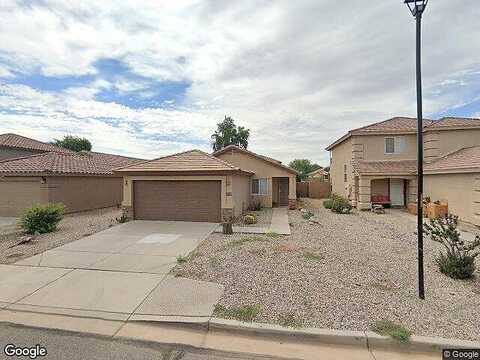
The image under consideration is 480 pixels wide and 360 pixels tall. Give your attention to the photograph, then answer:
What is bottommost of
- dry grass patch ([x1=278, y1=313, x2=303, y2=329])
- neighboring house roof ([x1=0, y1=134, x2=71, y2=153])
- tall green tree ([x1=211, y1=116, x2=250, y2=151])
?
dry grass patch ([x1=278, y1=313, x2=303, y2=329])

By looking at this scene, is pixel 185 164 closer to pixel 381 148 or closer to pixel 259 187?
pixel 259 187

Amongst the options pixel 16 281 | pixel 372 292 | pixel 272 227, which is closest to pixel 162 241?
pixel 16 281

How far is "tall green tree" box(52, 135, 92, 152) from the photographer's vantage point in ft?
160

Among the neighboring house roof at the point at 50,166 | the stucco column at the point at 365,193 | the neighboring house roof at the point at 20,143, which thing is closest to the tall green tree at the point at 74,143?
the neighboring house roof at the point at 20,143

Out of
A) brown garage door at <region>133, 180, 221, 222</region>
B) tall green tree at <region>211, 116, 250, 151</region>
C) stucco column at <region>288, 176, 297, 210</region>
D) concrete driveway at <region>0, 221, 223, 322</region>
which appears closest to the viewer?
concrete driveway at <region>0, 221, 223, 322</region>

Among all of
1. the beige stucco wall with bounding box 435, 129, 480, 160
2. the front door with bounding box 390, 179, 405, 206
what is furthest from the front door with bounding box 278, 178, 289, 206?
the beige stucco wall with bounding box 435, 129, 480, 160

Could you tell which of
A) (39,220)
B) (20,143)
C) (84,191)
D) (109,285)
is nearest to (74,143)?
(20,143)

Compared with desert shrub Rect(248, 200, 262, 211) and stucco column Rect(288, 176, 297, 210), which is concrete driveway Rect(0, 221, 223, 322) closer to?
desert shrub Rect(248, 200, 262, 211)

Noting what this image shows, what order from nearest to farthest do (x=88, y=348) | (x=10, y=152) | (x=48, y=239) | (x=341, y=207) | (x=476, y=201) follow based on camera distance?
1. (x=88, y=348)
2. (x=48, y=239)
3. (x=476, y=201)
4. (x=341, y=207)
5. (x=10, y=152)

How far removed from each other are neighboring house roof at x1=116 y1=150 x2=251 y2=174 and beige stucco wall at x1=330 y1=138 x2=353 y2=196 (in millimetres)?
11064

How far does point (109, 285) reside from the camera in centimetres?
563

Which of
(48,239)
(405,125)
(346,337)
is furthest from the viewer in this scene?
(405,125)

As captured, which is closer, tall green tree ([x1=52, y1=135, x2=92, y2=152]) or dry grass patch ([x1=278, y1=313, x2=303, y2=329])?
dry grass patch ([x1=278, y1=313, x2=303, y2=329])

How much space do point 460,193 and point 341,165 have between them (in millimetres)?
10399
